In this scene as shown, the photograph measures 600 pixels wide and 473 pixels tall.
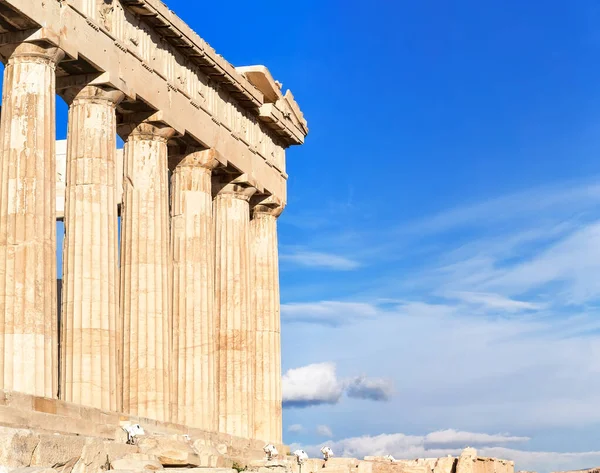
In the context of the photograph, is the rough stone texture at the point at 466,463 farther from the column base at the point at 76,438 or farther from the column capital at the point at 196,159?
the column capital at the point at 196,159

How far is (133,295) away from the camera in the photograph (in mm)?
46219

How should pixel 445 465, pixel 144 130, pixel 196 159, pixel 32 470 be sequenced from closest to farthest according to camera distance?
pixel 32 470 → pixel 144 130 → pixel 196 159 → pixel 445 465

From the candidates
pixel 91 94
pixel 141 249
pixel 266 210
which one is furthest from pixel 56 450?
pixel 266 210

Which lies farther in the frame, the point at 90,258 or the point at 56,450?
the point at 90,258

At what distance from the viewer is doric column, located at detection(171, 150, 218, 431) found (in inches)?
1976

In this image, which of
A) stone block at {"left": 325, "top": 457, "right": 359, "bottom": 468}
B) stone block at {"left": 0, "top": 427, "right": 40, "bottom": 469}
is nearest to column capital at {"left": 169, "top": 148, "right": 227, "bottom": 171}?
stone block at {"left": 325, "top": 457, "right": 359, "bottom": 468}

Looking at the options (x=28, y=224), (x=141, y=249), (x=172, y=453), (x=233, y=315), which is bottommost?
(x=172, y=453)

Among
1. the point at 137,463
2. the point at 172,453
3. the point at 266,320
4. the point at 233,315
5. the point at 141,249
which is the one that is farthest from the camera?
the point at 266,320

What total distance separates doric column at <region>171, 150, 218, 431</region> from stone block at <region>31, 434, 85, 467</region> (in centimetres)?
2319

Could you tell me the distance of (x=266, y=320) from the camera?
195 feet

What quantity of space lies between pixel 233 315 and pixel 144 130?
10997 millimetres

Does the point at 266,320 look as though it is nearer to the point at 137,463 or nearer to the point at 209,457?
the point at 209,457

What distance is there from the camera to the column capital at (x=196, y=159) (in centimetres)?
5178

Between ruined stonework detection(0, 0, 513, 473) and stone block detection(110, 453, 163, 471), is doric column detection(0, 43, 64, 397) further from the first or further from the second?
stone block detection(110, 453, 163, 471)
